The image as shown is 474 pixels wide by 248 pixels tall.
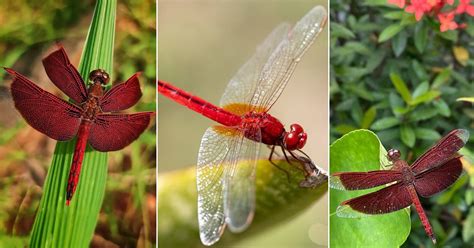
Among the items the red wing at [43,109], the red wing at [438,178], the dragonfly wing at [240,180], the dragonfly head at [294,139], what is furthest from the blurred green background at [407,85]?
the red wing at [43,109]

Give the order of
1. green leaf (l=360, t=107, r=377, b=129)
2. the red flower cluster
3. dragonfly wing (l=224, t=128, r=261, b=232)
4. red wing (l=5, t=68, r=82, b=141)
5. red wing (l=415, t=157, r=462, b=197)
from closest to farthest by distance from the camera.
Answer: red wing (l=5, t=68, r=82, b=141) → dragonfly wing (l=224, t=128, r=261, b=232) → red wing (l=415, t=157, r=462, b=197) → the red flower cluster → green leaf (l=360, t=107, r=377, b=129)

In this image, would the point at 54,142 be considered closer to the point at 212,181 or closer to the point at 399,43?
the point at 212,181

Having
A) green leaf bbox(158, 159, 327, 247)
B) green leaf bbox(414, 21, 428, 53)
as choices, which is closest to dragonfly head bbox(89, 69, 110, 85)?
green leaf bbox(158, 159, 327, 247)

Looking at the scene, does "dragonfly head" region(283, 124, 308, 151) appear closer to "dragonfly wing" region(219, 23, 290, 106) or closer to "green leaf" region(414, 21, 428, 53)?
"dragonfly wing" region(219, 23, 290, 106)

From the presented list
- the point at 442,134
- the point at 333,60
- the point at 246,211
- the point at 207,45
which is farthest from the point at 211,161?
the point at 442,134

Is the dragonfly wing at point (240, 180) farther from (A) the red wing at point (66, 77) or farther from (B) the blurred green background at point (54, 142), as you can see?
(A) the red wing at point (66, 77)

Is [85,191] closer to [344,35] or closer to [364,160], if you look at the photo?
[364,160]
